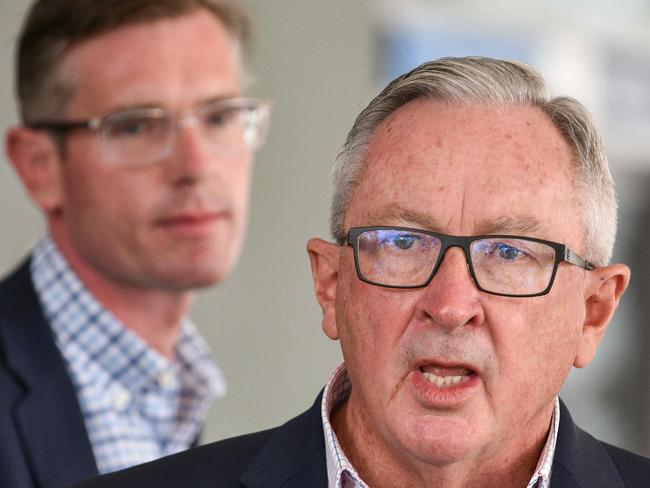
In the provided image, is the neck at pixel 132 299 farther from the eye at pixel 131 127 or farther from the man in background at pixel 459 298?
the man in background at pixel 459 298

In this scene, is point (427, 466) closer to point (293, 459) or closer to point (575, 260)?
point (293, 459)

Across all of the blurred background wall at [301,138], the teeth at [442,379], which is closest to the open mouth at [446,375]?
the teeth at [442,379]

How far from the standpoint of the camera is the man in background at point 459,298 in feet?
7.13

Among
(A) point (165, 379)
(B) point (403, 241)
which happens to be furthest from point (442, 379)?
(A) point (165, 379)

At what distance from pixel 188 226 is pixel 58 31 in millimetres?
711

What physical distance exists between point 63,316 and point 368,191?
1.57 metres

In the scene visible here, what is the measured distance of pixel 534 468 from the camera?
7.81 feet

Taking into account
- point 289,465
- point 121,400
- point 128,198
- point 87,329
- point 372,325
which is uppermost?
point 128,198

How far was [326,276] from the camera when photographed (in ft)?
8.20

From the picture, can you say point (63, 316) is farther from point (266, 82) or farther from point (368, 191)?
point (266, 82)

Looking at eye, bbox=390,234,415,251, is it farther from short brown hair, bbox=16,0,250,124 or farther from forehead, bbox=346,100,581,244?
short brown hair, bbox=16,0,250,124

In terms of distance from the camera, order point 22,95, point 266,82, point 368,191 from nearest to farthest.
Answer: point 368,191
point 22,95
point 266,82

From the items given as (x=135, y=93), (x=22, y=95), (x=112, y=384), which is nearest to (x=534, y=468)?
(x=112, y=384)

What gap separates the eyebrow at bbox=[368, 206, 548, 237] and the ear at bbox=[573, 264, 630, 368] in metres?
0.19
